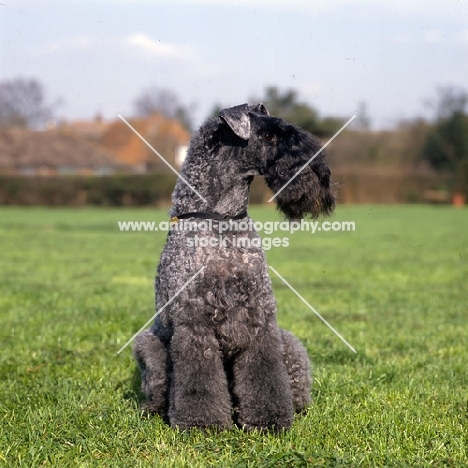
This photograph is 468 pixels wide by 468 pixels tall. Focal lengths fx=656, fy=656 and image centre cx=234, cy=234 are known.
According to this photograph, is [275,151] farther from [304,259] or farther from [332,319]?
[304,259]

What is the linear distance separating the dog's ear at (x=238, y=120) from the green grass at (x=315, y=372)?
1.88m

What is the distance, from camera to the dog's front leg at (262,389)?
4.14 m

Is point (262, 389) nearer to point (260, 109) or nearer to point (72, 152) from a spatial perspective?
point (260, 109)

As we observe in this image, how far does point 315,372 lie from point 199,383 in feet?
5.87

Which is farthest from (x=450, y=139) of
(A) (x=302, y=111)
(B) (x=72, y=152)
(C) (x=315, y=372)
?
(C) (x=315, y=372)

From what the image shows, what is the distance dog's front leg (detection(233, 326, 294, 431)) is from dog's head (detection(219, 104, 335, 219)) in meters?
0.90

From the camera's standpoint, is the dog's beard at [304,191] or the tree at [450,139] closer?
the dog's beard at [304,191]

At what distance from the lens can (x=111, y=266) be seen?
1384 centimetres

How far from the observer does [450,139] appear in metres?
53.6

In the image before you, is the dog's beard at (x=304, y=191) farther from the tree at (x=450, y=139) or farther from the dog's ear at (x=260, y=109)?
the tree at (x=450, y=139)

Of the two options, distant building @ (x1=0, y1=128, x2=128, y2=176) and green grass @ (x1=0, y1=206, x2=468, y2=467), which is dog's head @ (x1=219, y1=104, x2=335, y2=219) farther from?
distant building @ (x1=0, y1=128, x2=128, y2=176)

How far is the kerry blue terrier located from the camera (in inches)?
161

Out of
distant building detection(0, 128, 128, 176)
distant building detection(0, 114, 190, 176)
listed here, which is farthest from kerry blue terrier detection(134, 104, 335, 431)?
distant building detection(0, 128, 128, 176)

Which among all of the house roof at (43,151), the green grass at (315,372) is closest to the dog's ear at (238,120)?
the green grass at (315,372)
